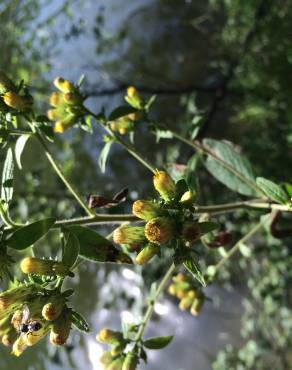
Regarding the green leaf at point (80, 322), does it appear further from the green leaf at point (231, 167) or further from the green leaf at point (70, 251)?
the green leaf at point (231, 167)

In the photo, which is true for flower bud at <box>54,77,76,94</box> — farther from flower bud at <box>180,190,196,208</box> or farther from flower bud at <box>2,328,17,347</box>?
flower bud at <box>2,328,17,347</box>

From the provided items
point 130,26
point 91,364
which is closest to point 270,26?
point 130,26

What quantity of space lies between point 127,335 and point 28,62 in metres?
3.49

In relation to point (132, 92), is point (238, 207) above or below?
below

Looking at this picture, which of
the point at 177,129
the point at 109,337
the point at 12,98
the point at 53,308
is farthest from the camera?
the point at 177,129

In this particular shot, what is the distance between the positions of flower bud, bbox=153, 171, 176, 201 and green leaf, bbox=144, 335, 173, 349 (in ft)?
1.28

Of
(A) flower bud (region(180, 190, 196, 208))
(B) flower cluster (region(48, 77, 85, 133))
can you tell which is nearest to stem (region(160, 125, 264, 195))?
(B) flower cluster (region(48, 77, 85, 133))

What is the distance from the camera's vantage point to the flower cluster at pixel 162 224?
33.8 inches

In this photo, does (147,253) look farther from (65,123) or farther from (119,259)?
(65,123)

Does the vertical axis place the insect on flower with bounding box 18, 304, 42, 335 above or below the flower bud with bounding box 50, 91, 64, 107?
below

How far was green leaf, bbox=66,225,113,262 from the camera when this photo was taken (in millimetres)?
919

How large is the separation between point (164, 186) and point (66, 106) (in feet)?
1.47

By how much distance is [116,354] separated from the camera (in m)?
1.15

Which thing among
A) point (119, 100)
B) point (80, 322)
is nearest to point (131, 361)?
point (80, 322)
